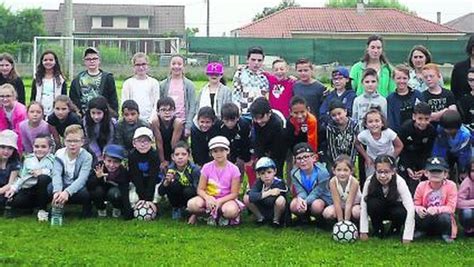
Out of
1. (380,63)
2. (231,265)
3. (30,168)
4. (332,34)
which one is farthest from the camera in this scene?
(332,34)

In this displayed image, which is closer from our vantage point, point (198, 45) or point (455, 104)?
point (455, 104)

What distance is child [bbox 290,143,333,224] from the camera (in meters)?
6.85

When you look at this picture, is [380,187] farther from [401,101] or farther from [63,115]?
[63,115]

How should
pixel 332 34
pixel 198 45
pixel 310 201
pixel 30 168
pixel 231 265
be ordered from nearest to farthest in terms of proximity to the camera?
pixel 231 265 < pixel 310 201 < pixel 30 168 < pixel 198 45 < pixel 332 34

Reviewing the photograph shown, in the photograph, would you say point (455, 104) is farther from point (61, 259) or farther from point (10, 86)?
point (10, 86)

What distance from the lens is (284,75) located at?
8188mm

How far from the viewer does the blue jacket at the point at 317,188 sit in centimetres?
690

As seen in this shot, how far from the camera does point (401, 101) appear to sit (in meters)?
7.39

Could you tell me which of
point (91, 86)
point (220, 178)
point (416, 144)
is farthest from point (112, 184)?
point (416, 144)

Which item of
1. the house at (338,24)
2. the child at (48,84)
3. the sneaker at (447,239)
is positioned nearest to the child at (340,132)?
the sneaker at (447,239)

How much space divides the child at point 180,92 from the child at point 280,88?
86cm

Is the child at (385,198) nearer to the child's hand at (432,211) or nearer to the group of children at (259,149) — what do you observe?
the group of children at (259,149)

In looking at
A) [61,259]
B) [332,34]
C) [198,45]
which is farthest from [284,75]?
[332,34]

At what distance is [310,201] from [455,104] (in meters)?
1.79
